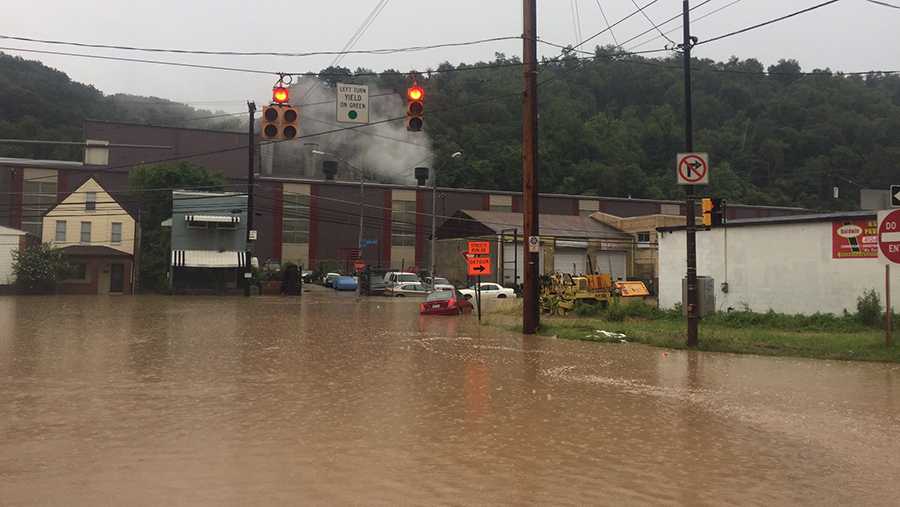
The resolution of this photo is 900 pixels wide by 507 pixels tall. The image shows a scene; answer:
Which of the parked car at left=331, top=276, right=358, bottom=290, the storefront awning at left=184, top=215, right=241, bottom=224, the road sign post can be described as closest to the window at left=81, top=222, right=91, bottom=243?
the storefront awning at left=184, top=215, right=241, bottom=224

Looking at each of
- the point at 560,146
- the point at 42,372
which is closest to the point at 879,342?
the point at 42,372

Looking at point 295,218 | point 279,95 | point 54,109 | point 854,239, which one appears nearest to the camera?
point 279,95

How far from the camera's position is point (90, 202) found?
52.4 metres

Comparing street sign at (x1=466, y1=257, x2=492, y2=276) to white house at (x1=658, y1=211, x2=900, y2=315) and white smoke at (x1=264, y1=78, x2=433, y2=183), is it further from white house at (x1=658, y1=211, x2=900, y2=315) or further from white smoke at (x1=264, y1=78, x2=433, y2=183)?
white smoke at (x1=264, y1=78, x2=433, y2=183)

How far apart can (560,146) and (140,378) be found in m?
101

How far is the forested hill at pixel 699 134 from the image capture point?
8012cm

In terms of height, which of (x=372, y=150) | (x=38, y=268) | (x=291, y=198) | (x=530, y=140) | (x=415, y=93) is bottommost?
(x=38, y=268)

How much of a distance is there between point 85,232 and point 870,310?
5089 centimetres

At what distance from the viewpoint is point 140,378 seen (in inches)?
447

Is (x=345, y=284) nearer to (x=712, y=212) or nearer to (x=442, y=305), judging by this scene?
(x=442, y=305)

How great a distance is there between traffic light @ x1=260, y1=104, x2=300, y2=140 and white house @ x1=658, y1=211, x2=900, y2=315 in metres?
17.3

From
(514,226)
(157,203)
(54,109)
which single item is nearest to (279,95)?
(157,203)

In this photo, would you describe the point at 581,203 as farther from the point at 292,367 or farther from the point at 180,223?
the point at 292,367

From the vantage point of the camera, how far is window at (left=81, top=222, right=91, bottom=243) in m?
51.9
